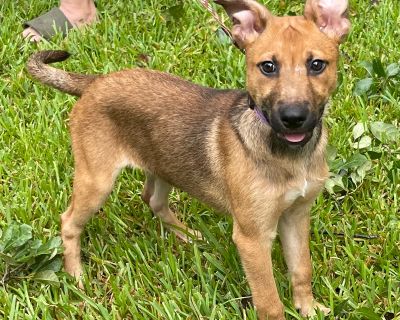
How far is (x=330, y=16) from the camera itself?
12.7 feet

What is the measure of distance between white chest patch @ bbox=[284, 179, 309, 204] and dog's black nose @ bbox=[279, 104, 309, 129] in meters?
0.52

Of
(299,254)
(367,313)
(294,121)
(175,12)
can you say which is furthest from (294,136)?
(175,12)

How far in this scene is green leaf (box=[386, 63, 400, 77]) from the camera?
5.90 meters

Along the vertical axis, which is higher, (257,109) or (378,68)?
(257,109)

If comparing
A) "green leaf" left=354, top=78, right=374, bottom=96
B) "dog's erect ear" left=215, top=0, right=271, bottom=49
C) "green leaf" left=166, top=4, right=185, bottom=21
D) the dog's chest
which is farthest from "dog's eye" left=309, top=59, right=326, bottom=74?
"green leaf" left=166, top=4, right=185, bottom=21

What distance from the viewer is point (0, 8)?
7.48 metres

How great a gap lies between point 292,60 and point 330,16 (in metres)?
0.43

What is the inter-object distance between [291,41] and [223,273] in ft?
5.09

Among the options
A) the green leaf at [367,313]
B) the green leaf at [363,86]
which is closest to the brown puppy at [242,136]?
the green leaf at [367,313]

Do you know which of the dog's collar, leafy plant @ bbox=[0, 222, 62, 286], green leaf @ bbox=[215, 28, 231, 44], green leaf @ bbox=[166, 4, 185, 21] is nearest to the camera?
the dog's collar

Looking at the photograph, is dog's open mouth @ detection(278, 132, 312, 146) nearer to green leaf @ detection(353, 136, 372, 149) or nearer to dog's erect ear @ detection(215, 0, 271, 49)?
dog's erect ear @ detection(215, 0, 271, 49)

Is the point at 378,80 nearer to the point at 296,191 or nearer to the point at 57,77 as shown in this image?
the point at 296,191

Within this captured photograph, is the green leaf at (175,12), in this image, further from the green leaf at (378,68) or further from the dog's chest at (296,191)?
the dog's chest at (296,191)

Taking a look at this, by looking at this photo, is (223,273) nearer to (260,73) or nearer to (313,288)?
(313,288)
